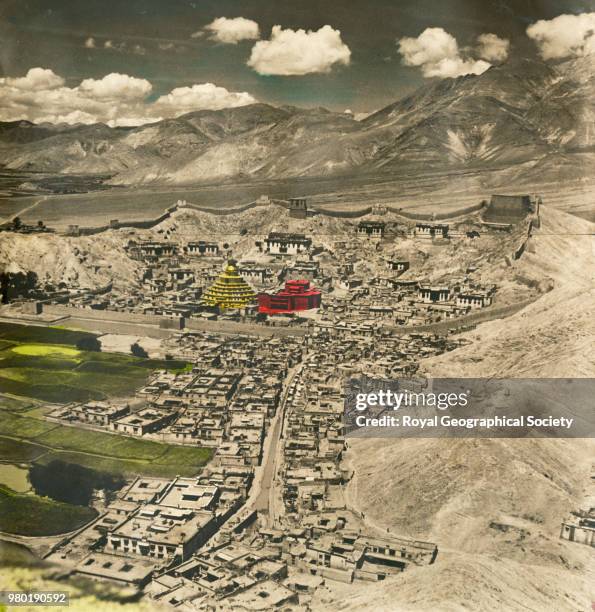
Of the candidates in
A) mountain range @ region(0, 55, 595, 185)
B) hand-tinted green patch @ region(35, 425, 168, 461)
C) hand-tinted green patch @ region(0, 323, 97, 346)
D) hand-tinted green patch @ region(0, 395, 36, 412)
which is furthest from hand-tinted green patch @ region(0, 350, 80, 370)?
mountain range @ region(0, 55, 595, 185)

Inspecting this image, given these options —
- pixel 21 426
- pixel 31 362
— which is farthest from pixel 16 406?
pixel 31 362

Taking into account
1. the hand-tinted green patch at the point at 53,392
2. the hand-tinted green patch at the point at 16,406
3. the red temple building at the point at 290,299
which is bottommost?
the hand-tinted green patch at the point at 16,406

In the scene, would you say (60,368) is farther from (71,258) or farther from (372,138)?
(372,138)

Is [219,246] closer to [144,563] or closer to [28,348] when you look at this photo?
[28,348]

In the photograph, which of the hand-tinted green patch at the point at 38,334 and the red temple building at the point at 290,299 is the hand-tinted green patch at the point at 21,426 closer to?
the hand-tinted green patch at the point at 38,334

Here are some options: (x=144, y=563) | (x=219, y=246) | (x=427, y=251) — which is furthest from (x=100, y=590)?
(x=427, y=251)

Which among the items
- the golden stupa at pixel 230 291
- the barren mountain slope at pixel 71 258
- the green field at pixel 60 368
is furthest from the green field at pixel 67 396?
the golden stupa at pixel 230 291
